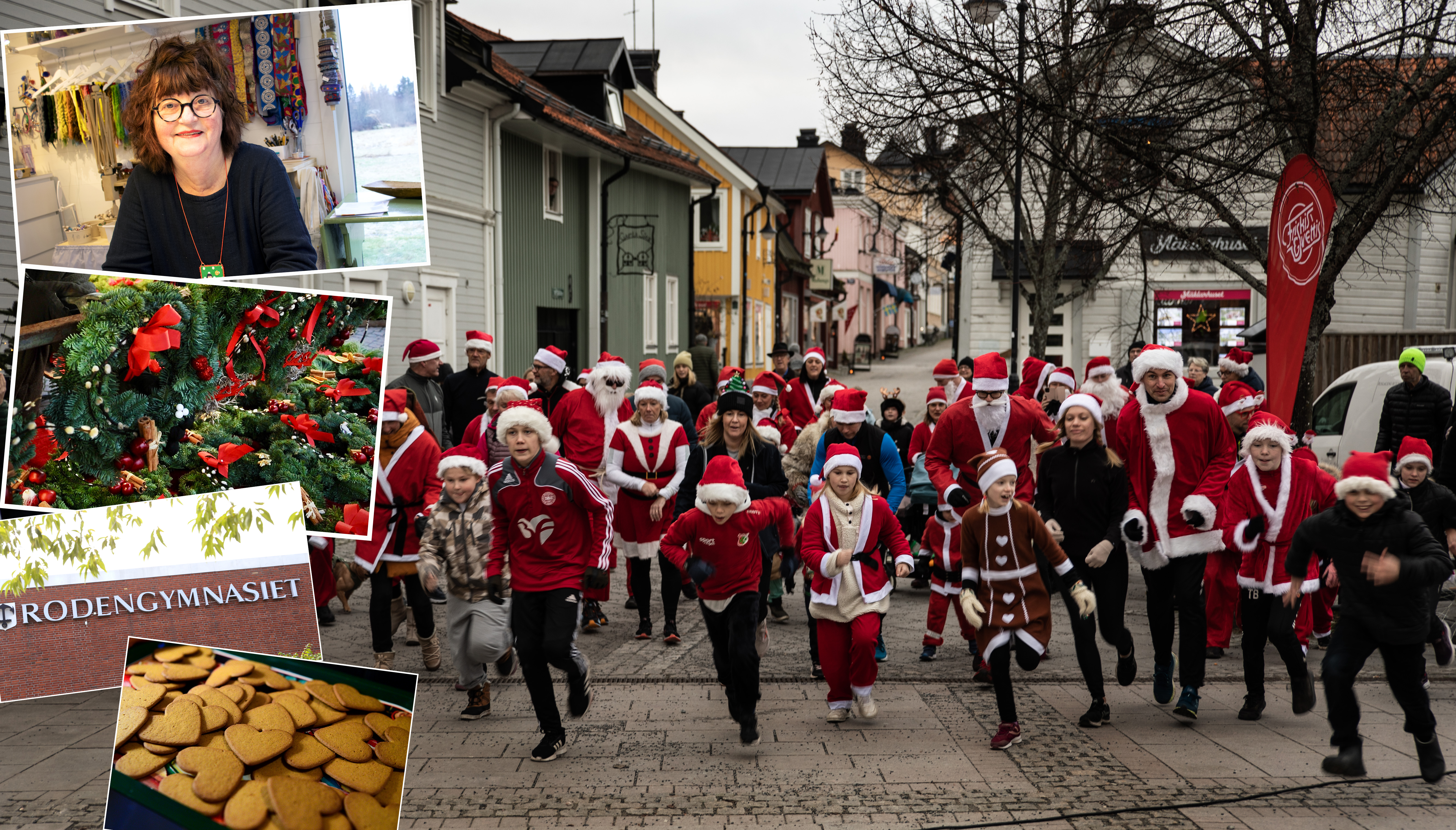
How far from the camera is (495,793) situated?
549 cm

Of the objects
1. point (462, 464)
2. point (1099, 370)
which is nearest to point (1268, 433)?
point (1099, 370)

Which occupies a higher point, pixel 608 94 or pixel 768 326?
pixel 608 94

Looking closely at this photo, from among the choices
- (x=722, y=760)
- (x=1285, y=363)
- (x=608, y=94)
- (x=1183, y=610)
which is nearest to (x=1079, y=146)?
(x=608, y=94)

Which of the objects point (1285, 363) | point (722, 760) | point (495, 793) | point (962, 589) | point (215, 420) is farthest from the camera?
point (1285, 363)

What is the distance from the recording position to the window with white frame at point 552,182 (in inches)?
869

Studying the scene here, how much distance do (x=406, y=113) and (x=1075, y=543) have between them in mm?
4644

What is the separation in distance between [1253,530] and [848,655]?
7.92ft

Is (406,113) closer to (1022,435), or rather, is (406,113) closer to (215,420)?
(215,420)

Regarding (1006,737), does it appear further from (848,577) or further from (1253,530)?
(1253,530)

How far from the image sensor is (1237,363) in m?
12.0

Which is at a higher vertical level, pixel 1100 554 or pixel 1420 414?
pixel 1420 414

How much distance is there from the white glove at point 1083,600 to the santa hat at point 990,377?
2.04 m

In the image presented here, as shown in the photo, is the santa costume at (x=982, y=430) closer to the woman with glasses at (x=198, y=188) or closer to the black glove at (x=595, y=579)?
the black glove at (x=595, y=579)

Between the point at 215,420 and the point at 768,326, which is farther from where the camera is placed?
the point at 768,326
